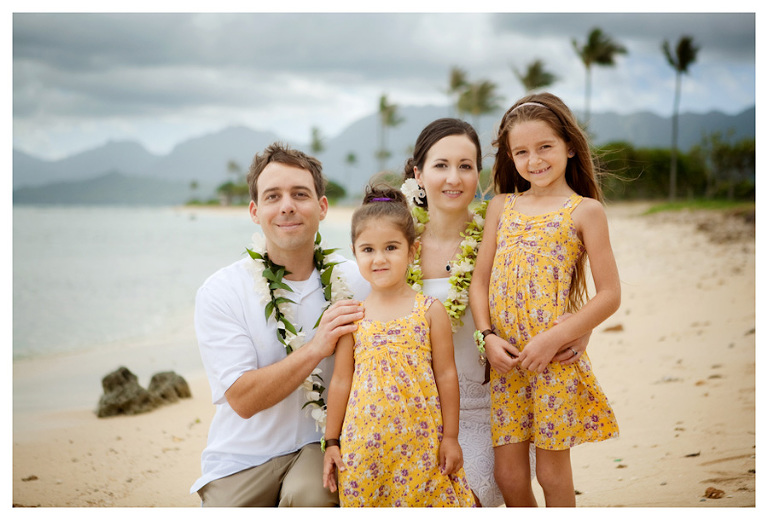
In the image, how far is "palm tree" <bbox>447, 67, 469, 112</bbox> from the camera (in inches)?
1778

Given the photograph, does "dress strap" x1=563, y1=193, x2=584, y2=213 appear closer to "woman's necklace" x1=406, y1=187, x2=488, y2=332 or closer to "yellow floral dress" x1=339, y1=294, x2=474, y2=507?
"woman's necklace" x1=406, y1=187, x2=488, y2=332

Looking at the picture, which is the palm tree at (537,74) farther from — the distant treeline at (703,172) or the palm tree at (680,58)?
the palm tree at (680,58)

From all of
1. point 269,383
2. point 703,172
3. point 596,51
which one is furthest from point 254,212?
point 596,51

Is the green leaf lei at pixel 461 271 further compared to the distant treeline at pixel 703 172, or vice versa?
the distant treeline at pixel 703 172

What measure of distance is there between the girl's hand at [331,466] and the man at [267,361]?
18 cm

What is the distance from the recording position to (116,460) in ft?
21.6

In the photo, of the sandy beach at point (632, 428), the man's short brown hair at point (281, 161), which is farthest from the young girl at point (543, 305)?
the sandy beach at point (632, 428)

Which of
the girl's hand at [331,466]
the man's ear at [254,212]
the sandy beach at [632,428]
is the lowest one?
the sandy beach at [632,428]

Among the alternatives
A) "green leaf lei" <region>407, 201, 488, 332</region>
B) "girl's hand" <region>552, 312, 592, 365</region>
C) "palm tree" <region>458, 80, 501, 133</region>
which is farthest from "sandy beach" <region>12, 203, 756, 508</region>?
"palm tree" <region>458, 80, 501, 133</region>

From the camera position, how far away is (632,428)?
6395 millimetres

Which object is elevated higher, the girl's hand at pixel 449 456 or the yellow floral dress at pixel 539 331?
the yellow floral dress at pixel 539 331

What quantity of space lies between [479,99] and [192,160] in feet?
214

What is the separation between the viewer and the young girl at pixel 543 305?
3.04 meters

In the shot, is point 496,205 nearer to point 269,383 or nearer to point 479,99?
point 269,383
